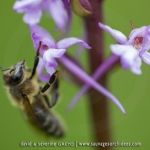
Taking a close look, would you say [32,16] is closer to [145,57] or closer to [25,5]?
[25,5]

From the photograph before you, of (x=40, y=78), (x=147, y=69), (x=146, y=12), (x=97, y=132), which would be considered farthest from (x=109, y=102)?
(x=146, y=12)

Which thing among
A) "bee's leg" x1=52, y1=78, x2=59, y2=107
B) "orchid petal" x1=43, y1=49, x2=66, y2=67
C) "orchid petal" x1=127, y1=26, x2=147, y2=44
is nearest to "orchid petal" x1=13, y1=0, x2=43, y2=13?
"orchid petal" x1=43, y1=49, x2=66, y2=67

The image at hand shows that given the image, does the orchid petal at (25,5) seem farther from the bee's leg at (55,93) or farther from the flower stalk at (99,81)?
the bee's leg at (55,93)

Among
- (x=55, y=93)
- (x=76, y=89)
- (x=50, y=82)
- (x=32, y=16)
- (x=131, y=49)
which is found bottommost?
A: (x=76, y=89)

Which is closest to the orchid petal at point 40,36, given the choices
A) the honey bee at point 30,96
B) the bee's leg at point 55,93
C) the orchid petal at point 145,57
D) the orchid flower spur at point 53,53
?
the orchid flower spur at point 53,53

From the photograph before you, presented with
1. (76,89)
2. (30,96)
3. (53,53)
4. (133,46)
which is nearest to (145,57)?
(133,46)

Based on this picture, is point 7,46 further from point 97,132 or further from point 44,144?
point 97,132

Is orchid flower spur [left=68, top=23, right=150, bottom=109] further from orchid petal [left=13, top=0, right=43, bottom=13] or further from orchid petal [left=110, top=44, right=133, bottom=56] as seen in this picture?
orchid petal [left=13, top=0, right=43, bottom=13]
